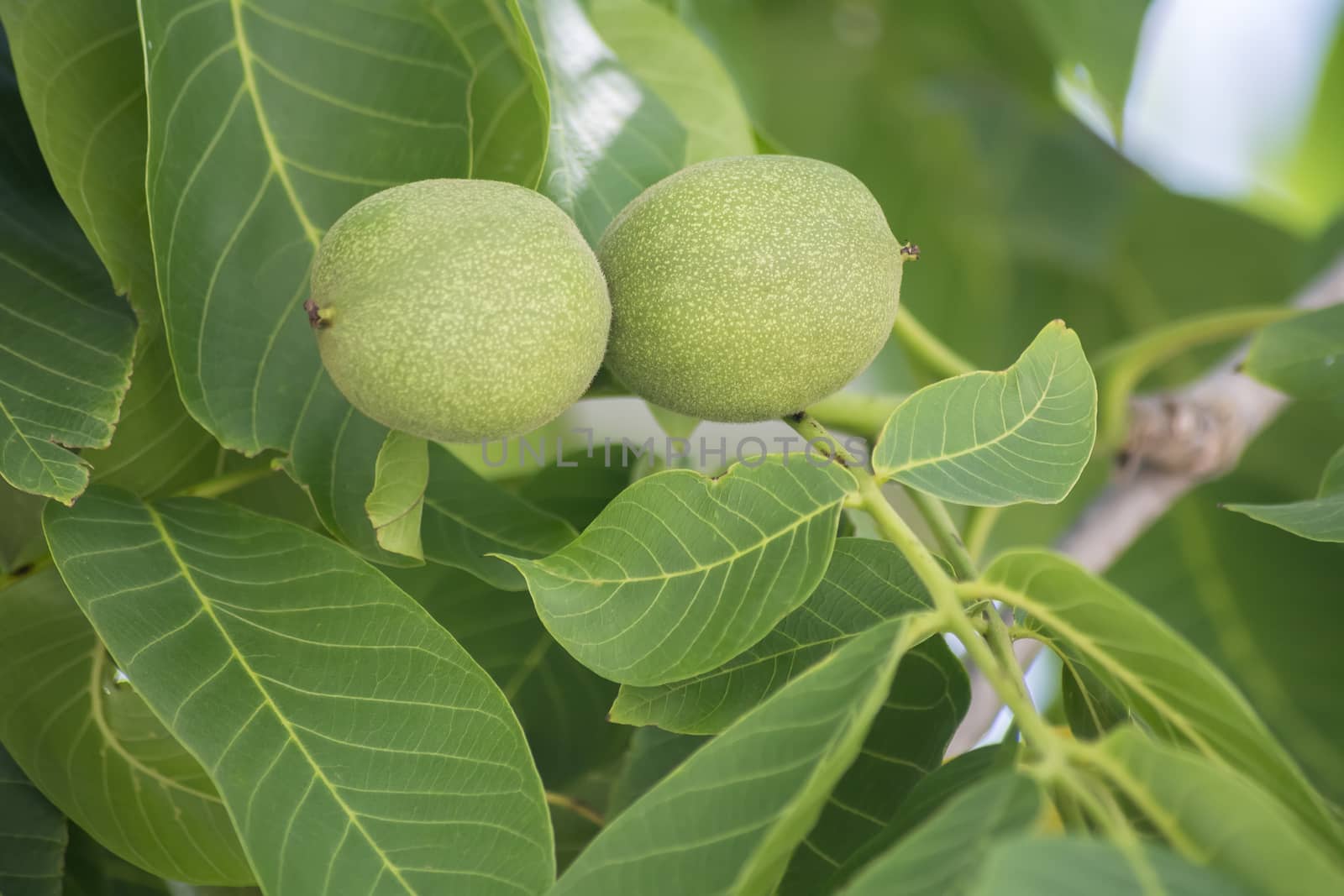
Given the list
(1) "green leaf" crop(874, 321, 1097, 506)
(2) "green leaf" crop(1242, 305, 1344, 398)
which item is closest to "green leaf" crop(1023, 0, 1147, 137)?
(2) "green leaf" crop(1242, 305, 1344, 398)

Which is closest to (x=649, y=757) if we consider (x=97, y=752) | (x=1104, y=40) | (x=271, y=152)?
(x=97, y=752)

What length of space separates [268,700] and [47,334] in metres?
0.27

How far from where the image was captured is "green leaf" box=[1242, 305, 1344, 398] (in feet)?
2.85

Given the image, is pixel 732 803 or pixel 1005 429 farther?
pixel 1005 429

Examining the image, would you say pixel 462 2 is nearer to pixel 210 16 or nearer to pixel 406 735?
pixel 210 16

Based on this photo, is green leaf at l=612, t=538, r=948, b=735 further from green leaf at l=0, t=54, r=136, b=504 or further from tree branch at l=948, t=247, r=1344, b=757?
tree branch at l=948, t=247, r=1344, b=757

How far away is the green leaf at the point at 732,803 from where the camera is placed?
0.46 m

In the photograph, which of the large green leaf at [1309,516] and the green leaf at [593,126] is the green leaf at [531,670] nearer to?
the green leaf at [593,126]

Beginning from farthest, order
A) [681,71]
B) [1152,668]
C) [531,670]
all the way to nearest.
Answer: [681,71], [531,670], [1152,668]

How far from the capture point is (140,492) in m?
0.73

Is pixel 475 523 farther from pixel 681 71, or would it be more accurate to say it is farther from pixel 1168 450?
pixel 1168 450

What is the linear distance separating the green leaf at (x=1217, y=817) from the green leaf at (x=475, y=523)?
0.38 metres

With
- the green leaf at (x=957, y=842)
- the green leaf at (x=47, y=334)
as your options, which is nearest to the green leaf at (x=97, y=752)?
the green leaf at (x=47, y=334)

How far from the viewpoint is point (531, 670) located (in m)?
0.85
